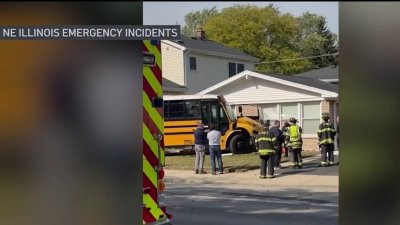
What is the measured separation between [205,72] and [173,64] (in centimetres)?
270

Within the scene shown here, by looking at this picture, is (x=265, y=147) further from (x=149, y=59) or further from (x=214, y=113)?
(x=149, y=59)

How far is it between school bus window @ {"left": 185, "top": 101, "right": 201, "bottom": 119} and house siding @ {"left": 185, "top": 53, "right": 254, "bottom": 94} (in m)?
10.1

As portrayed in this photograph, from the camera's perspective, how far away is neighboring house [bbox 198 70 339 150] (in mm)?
25672

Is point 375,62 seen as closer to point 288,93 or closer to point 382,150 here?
point 382,150

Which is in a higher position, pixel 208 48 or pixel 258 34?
pixel 258 34

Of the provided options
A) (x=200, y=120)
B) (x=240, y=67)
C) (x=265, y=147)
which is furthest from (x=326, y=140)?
(x=240, y=67)

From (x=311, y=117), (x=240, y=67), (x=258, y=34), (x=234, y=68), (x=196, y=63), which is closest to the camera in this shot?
(x=311, y=117)

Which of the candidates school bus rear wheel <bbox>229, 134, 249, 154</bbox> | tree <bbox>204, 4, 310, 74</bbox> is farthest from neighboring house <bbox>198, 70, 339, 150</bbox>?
tree <bbox>204, 4, 310, 74</bbox>

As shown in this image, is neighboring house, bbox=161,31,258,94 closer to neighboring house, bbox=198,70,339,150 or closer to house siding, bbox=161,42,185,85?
house siding, bbox=161,42,185,85

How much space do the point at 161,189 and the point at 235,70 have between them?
120ft

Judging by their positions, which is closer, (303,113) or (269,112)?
(303,113)

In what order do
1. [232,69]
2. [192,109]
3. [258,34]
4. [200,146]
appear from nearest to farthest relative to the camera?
[200,146]
[192,109]
[232,69]
[258,34]

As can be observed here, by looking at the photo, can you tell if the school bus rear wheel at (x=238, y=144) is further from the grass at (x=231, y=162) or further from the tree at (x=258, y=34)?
the tree at (x=258, y=34)

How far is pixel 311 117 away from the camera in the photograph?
2584 cm
